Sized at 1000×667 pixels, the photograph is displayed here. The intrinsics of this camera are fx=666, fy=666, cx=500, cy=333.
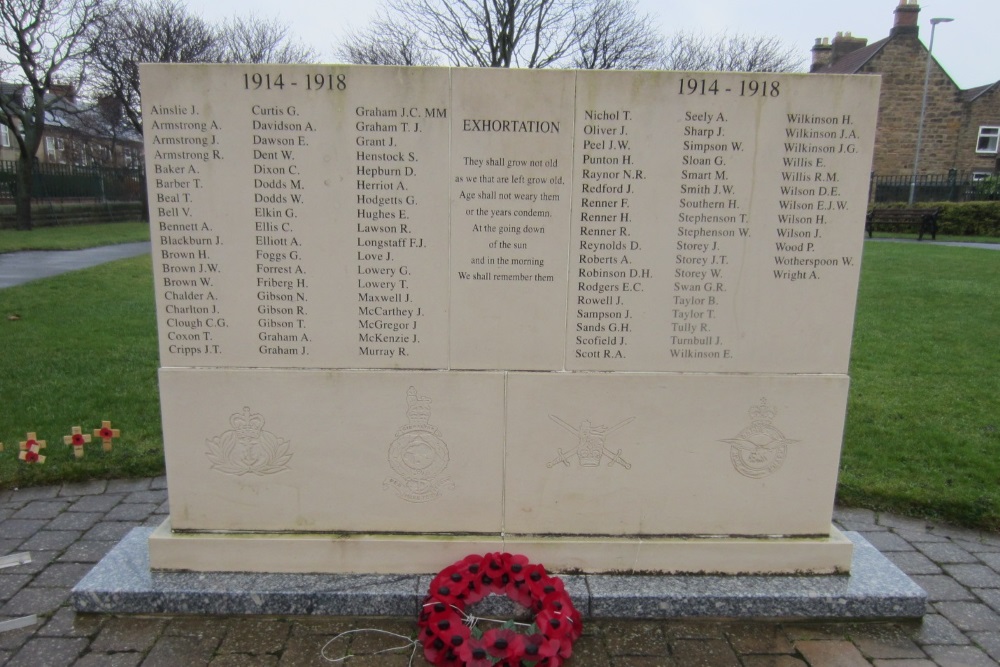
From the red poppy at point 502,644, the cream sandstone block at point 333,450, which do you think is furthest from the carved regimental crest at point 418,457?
the red poppy at point 502,644

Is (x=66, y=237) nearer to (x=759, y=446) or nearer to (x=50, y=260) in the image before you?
(x=50, y=260)

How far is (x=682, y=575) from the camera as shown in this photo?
3.35 m

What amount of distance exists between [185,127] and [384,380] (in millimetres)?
1472

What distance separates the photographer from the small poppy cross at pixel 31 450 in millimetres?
4715

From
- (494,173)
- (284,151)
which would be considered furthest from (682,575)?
(284,151)

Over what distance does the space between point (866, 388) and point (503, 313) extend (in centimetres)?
515

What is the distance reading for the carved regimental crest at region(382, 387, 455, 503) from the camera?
3256 mm

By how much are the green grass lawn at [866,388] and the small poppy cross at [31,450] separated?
68 mm

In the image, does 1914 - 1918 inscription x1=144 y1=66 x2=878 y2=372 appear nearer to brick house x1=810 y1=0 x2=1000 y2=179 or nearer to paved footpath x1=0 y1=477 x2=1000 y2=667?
paved footpath x1=0 y1=477 x2=1000 y2=667

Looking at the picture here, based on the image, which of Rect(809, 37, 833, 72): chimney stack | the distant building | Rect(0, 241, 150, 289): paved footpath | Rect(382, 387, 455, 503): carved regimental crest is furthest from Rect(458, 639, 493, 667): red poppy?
Rect(809, 37, 833, 72): chimney stack

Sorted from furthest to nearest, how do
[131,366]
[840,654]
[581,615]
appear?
[131,366], [581,615], [840,654]

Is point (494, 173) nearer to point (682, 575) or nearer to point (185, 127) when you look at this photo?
point (185, 127)

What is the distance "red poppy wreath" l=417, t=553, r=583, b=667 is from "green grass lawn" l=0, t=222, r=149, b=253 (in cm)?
1764

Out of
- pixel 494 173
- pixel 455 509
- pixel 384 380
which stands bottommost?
pixel 455 509
